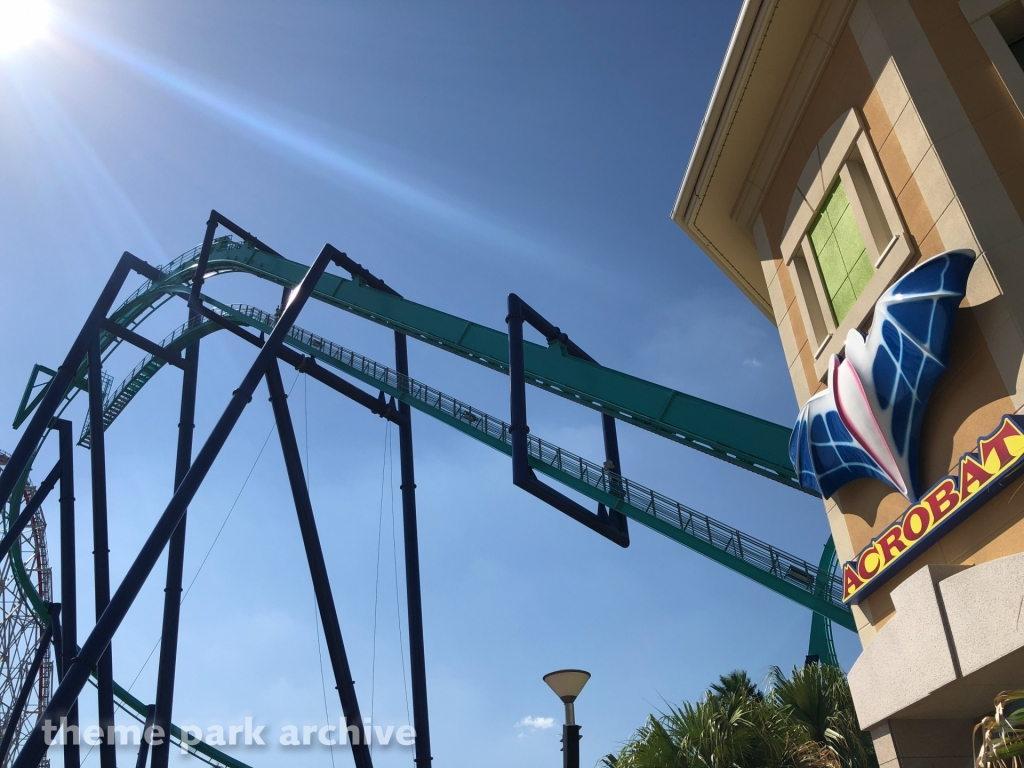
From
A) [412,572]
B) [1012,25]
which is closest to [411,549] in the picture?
[412,572]

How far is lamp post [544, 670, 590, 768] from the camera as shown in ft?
21.0

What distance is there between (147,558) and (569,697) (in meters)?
5.99

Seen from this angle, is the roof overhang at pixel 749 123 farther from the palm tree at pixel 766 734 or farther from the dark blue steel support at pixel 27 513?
the dark blue steel support at pixel 27 513

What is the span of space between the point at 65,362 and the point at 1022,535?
15.9 metres

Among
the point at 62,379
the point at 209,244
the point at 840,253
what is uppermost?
the point at 209,244

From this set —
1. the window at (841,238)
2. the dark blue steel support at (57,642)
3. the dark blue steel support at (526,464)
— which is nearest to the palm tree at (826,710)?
the dark blue steel support at (526,464)

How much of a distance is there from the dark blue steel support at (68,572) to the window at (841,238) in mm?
11661

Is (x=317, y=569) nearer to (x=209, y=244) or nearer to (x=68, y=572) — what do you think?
(x=68, y=572)

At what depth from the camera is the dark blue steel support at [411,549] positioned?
12406 mm

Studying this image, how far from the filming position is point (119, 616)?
9.44 metres

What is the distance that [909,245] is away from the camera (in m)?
6.48

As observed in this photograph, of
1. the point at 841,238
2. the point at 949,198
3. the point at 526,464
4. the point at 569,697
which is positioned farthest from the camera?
the point at 526,464

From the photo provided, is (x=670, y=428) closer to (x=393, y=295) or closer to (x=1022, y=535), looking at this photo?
(x=1022, y=535)

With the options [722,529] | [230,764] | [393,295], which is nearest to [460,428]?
[393,295]
